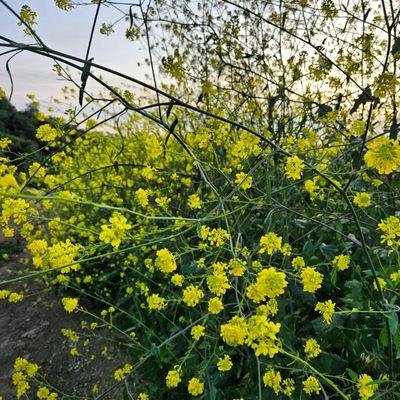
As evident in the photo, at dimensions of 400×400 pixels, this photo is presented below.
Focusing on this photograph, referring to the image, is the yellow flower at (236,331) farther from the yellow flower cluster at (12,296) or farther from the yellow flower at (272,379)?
the yellow flower cluster at (12,296)

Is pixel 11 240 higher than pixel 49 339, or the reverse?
→ pixel 11 240

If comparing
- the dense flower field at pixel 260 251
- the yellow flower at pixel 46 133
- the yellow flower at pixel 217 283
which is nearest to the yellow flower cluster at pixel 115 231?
the dense flower field at pixel 260 251

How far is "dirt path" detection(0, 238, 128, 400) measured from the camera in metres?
2.60

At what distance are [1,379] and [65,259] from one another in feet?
6.78

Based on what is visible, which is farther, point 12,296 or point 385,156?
point 12,296

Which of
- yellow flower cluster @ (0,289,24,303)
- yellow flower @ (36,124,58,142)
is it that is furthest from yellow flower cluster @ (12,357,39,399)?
yellow flower @ (36,124,58,142)

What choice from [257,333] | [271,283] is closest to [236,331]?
[257,333]

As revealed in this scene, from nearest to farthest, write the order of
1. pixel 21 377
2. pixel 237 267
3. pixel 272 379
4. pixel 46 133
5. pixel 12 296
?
pixel 237 267 < pixel 272 379 < pixel 46 133 < pixel 21 377 < pixel 12 296

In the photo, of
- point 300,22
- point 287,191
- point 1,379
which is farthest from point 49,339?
point 300,22

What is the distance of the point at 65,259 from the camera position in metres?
1.20

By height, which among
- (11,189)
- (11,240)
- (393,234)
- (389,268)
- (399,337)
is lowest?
(399,337)

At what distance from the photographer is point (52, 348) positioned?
296 cm

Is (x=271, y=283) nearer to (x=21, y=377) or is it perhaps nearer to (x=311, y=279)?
(x=311, y=279)

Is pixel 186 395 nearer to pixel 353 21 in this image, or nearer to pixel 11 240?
pixel 353 21
